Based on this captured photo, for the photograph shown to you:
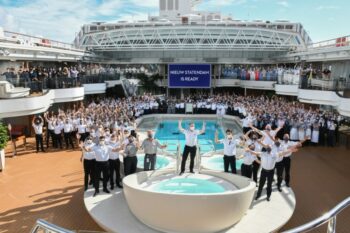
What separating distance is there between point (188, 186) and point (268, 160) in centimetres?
220

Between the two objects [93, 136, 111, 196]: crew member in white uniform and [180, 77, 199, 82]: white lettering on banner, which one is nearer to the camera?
[93, 136, 111, 196]: crew member in white uniform

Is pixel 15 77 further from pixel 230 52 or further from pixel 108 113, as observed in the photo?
pixel 230 52

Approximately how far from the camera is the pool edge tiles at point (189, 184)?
8.13 m

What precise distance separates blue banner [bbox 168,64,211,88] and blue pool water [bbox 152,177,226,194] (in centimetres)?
2287

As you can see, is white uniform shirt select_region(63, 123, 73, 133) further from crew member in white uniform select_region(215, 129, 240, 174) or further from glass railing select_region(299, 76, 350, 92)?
glass railing select_region(299, 76, 350, 92)

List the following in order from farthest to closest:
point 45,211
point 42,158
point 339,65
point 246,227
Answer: point 339,65 → point 42,158 → point 45,211 → point 246,227

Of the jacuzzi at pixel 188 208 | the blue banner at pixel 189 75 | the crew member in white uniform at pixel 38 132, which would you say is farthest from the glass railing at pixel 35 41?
the jacuzzi at pixel 188 208

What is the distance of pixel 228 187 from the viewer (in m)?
8.16

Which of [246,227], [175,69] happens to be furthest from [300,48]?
[246,227]

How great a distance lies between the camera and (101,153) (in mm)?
8547

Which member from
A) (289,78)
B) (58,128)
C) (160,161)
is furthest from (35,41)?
(289,78)

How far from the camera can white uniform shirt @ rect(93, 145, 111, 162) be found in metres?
8.53

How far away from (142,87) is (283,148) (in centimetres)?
2892

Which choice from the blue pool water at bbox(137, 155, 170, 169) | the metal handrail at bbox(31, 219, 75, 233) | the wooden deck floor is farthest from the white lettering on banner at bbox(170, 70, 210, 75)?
the metal handrail at bbox(31, 219, 75, 233)
